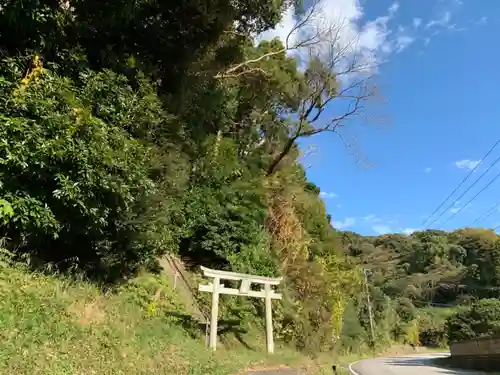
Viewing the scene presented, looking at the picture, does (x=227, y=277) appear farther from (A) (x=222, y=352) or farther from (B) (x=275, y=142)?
(B) (x=275, y=142)

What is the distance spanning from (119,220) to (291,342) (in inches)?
362

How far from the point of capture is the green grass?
516 centimetres

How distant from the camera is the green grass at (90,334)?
5.16m

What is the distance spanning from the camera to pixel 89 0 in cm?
809

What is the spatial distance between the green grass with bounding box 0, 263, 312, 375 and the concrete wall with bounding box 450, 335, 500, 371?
39.9 feet

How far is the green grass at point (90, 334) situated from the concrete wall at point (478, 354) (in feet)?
39.9

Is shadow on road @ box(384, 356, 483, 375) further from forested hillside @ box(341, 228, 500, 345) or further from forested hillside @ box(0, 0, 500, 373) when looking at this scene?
forested hillside @ box(341, 228, 500, 345)

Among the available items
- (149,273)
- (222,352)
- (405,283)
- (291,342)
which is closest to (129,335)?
(222,352)

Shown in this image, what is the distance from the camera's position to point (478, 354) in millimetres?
19047

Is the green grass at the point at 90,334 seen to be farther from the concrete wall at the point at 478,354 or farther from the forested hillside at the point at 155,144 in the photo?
the concrete wall at the point at 478,354

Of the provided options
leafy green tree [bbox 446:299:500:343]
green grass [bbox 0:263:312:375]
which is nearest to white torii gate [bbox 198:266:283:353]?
green grass [bbox 0:263:312:375]

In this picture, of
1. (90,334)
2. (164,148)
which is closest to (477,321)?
(164,148)

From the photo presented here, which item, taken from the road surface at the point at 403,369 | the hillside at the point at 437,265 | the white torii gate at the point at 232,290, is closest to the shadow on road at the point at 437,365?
the road surface at the point at 403,369

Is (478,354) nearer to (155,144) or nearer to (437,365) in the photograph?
(437,365)
